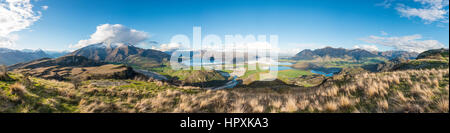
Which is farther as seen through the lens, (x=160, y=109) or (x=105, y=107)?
(x=160, y=109)

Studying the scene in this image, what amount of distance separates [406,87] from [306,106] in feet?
18.2

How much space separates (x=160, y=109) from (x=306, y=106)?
20.7ft
